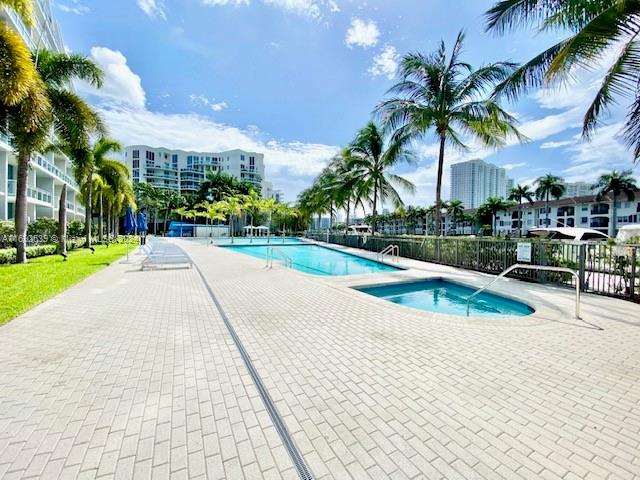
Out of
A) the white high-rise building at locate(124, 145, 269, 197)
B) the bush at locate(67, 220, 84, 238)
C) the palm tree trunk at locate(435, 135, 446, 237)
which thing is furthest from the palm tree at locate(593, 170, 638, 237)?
the bush at locate(67, 220, 84, 238)

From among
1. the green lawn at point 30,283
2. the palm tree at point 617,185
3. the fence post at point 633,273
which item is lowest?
the green lawn at point 30,283

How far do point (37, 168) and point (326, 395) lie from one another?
31.5 m

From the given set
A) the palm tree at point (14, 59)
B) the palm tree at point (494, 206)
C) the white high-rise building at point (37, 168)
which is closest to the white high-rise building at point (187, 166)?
the white high-rise building at point (37, 168)

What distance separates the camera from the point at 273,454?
2189 millimetres

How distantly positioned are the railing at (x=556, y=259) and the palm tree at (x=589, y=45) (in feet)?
8.42

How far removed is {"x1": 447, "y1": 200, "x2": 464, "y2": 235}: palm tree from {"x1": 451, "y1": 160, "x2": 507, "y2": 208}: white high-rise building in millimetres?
26095

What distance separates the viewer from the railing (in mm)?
7461

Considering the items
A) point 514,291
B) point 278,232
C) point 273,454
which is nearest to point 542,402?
point 273,454

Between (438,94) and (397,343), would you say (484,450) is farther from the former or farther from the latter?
(438,94)

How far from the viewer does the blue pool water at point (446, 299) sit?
751cm

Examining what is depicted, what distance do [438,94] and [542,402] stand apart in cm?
1448

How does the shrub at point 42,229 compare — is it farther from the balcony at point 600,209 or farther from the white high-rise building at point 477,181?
the white high-rise building at point 477,181

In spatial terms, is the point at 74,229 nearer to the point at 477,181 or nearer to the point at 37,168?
the point at 37,168

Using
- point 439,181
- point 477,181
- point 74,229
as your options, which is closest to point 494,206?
point 477,181
